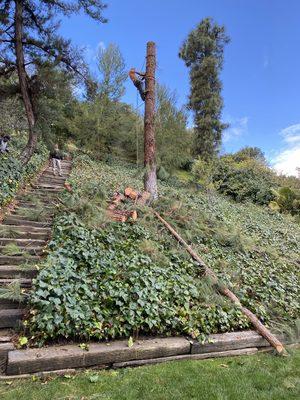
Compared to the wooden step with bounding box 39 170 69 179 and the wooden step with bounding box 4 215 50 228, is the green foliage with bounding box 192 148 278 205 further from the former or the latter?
the wooden step with bounding box 4 215 50 228

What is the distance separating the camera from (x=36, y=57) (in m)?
11.1

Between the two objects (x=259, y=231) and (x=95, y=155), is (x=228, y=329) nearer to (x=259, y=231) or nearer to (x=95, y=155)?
(x=259, y=231)

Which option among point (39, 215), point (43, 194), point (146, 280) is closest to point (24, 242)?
point (39, 215)

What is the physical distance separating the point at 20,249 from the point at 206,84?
19.2 metres

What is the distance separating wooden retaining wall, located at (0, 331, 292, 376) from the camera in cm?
362

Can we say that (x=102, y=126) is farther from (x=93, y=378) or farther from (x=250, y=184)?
(x=93, y=378)

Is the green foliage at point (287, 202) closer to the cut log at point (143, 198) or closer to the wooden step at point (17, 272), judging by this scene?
the cut log at point (143, 198)

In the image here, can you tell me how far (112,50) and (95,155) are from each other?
7345mm

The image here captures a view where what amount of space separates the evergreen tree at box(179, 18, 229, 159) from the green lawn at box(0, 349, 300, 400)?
18.2m

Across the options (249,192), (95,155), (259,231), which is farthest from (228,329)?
(95,155)

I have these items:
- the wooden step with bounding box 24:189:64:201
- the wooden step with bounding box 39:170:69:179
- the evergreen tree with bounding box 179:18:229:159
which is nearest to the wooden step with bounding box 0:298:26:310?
the wooden step with bounding box 24:189:64:201

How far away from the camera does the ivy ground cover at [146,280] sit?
4207 millimetres

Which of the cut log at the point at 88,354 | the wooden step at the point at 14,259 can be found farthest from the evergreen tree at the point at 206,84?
the cut log at the point at 88,354

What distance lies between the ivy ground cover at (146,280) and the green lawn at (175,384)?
1.65 feet
